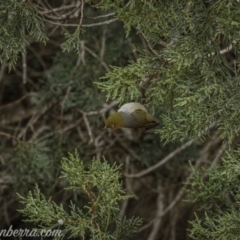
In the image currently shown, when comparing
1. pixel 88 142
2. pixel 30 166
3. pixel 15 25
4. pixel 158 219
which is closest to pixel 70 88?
pixel 88 142

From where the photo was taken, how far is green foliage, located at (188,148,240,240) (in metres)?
1.35

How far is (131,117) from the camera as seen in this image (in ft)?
4.63

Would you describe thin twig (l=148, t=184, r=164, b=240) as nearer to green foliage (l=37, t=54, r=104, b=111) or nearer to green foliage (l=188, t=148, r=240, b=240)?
green foliage (l=37, t=54, r=104, b=111)

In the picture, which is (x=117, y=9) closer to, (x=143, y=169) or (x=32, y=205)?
(x=32, y=205)

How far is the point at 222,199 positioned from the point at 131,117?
33 centimetres

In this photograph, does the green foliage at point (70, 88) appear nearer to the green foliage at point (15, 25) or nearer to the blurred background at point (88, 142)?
the blurred background at point (88, 142)

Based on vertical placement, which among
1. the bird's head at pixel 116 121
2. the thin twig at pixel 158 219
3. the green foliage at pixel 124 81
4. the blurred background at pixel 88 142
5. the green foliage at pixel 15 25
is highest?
the green foliage at pixel 15 25

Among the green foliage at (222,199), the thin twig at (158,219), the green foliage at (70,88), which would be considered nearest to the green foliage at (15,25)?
the green foliage at (222,199)

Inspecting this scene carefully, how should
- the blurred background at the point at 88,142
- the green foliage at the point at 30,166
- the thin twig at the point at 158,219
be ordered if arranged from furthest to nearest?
the thin twig at the point at 158,219, the blurred background at the point at 88,142, the green foliage at the point at 30,166

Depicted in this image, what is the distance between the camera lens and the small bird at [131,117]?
1404 millimetres

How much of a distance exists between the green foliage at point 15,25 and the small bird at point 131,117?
245 mm

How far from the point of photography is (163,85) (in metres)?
1.42

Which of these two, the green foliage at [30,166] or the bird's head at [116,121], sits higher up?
the bird's head at [116,121]

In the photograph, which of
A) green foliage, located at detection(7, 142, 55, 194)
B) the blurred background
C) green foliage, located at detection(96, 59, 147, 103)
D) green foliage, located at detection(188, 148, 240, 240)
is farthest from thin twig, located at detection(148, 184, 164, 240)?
green foliage, located at detection(96, 59, 147, 103)
